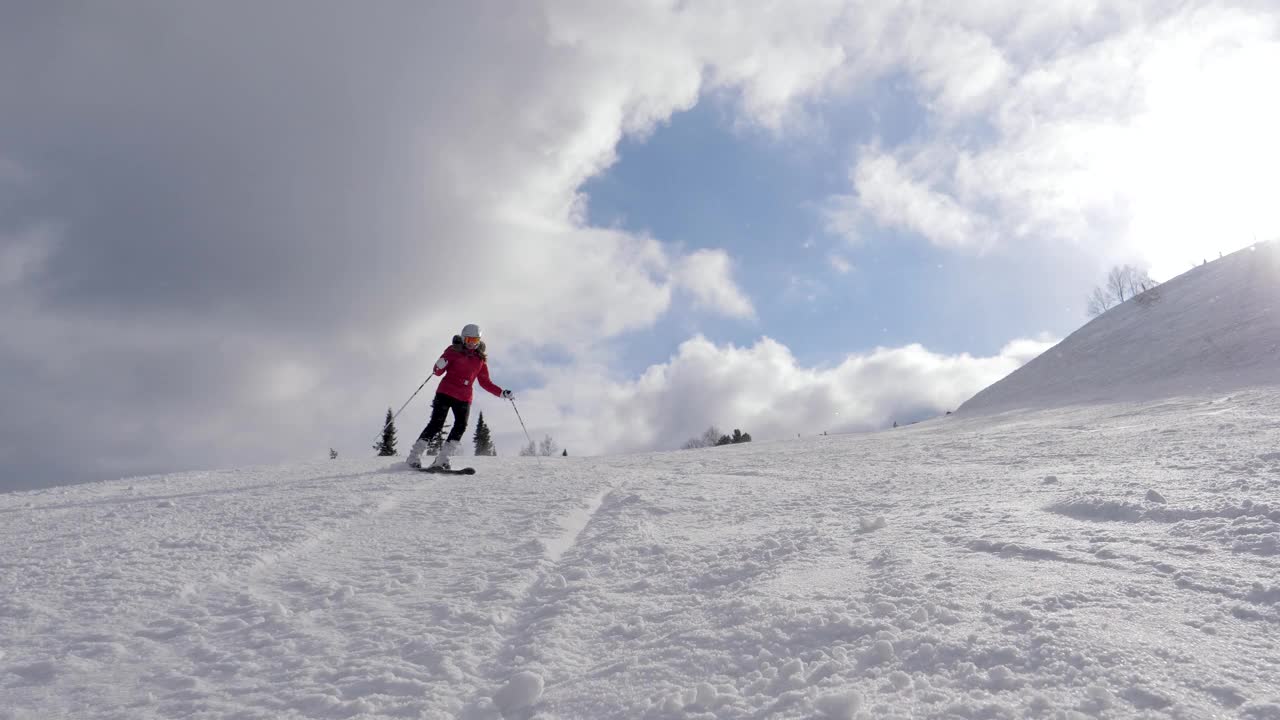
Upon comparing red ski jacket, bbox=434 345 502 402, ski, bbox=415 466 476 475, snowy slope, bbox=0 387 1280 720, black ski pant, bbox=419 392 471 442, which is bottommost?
snowy slope, bbox=0 387 1280 720

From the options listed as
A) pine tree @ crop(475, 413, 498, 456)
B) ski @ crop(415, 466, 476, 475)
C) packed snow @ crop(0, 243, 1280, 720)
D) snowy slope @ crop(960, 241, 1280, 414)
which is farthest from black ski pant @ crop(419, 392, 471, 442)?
pine tree @ crop(475, 413, 498, 456)

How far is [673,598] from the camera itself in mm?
4074

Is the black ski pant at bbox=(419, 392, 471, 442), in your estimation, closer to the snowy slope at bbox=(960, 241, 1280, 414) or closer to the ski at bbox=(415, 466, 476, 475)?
the ski at bbox=(415, 466, 476, 475)

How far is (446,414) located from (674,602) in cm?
828

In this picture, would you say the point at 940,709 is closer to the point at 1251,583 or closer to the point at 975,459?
the point at 1251,583

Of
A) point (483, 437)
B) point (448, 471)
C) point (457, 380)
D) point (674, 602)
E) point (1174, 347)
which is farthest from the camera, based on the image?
point (483, 437)

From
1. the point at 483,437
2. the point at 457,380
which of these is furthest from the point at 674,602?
the point at 483,437

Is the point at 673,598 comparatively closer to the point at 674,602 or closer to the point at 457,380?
the point at 674,602

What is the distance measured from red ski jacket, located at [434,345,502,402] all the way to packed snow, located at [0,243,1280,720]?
3557 mm

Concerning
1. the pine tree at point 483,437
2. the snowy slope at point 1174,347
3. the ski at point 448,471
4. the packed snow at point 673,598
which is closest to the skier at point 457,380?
the ski at point 448,471

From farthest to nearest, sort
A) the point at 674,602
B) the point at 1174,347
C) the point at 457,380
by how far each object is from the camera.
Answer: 1. the point at 1174,347
2. the point at 457,380
3. the point at 674,602

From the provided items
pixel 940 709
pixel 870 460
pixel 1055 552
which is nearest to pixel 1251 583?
pixel 1055 552

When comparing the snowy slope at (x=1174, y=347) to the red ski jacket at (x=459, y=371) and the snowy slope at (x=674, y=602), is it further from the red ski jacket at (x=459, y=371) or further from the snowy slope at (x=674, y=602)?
the red ski jacket at (x=459, y=371)

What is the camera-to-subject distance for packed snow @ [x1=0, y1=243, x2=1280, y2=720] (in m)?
2.84
